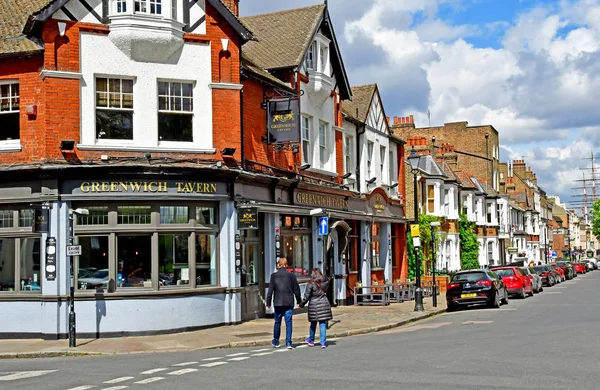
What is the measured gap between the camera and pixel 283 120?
74.5ft

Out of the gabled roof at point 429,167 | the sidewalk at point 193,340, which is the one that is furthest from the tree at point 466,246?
the sidewalk at point 193,340

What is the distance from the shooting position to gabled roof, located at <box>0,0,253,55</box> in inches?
732

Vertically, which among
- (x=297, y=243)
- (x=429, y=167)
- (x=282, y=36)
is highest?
(x=282, y=36)

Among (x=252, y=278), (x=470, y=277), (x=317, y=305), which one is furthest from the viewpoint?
(x=470, y=277)

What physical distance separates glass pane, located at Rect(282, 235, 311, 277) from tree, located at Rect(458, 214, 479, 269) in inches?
1125

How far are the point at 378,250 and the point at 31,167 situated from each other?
1925 cm

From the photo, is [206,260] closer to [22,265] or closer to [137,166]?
[137,166]

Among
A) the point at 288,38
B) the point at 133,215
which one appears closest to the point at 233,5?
the point at 288,38

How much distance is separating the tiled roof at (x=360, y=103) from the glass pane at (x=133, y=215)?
42.8ft

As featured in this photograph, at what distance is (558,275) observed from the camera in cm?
5512

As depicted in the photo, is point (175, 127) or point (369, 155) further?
point (369, 155)

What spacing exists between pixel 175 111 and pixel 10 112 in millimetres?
4167

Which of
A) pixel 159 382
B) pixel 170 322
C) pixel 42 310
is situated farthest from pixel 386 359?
pixel 42 310

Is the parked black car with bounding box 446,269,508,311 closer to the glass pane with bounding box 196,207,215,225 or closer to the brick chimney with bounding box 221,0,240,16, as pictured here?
the glass pane with bounding box 196,207,215,225
